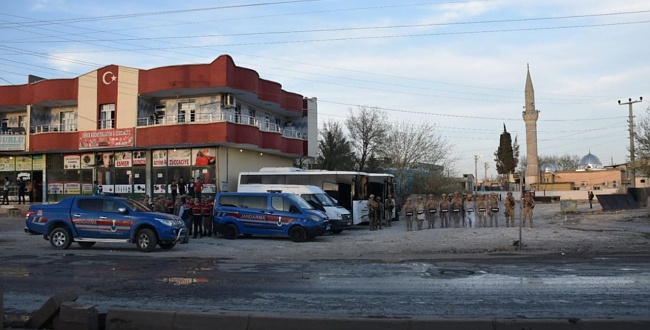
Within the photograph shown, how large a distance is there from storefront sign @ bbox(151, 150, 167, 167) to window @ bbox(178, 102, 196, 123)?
224 cm

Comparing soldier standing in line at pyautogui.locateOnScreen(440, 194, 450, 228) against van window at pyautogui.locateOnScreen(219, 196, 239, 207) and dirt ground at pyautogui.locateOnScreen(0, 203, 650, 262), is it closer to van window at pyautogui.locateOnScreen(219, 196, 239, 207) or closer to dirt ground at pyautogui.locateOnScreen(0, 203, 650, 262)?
dirt ground at pyautogui.locateOnScreen(0, 203, 650, 262)

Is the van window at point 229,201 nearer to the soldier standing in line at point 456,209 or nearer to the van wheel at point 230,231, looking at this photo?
the van wheel at point 230,231

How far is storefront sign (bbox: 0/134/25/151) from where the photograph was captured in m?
37.2

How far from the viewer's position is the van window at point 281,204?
21.9 meters

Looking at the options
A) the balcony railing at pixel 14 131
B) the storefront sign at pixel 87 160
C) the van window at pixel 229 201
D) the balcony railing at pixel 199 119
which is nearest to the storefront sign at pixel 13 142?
the balcony railing at pixel 14 131

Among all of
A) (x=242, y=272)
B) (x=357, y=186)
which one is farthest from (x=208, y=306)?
(x=357, y=186)

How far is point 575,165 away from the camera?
405ft

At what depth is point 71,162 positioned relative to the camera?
1463 inches

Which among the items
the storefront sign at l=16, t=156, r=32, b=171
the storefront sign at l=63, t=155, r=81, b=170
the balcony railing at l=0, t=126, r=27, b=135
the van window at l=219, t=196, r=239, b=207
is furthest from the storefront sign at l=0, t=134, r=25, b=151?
the van window at l=219, t=196, r=239, b=207

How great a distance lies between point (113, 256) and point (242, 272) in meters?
5.54

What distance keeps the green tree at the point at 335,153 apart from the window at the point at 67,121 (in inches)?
1082

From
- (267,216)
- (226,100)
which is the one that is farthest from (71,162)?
(267,216)

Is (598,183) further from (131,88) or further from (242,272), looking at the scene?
(242,272)

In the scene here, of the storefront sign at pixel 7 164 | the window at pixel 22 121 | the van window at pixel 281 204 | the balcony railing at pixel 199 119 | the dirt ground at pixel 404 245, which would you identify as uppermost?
the window at pixel 22 121
